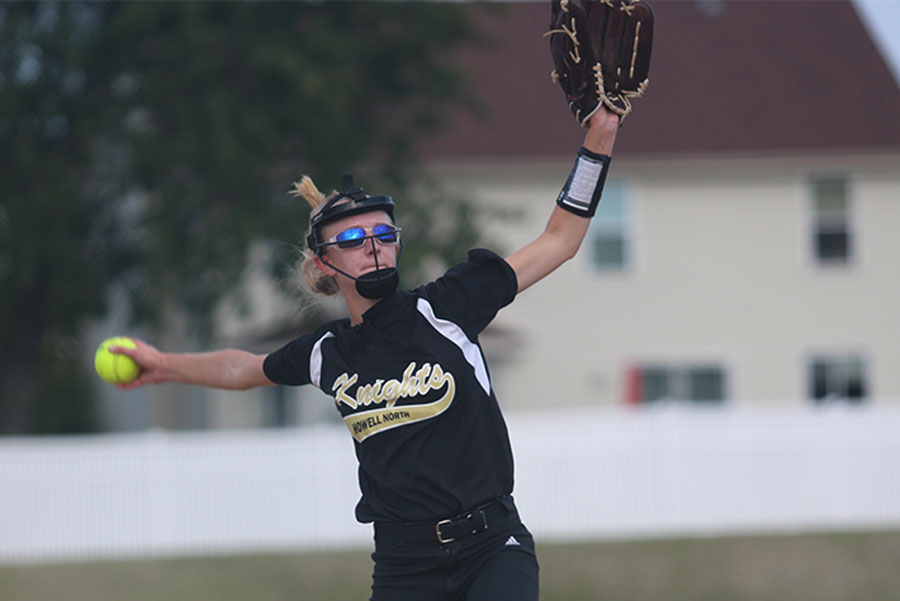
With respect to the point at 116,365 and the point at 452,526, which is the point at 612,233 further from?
the point at 452,526

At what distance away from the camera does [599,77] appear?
3.95 metres

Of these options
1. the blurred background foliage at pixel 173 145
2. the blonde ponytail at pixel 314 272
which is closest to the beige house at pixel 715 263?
the blurred background foliage at pixel 173 145

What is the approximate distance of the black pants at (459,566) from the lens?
387 cm

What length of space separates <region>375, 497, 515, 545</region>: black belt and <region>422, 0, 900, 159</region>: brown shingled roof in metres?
16.3

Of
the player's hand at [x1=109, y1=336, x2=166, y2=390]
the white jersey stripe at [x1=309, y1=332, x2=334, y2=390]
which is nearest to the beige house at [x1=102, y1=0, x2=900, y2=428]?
the player's hand at [x1=109, y1=336, x2=166, y2=390]

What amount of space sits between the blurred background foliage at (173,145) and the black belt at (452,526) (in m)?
11.1

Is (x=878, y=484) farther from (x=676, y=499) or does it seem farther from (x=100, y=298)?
(x=100, y=298)

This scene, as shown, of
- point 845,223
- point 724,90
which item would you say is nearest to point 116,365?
point 845,223

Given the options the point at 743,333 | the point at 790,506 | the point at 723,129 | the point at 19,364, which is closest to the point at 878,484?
the point at 790,506

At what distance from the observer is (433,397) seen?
3.88m

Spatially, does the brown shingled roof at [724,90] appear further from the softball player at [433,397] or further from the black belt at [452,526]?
the black belt at [452,526]

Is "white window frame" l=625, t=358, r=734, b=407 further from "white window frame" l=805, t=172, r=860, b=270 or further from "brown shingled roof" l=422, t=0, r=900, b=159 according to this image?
"brown shingled roof" l=422, t=0, r=900, b=159

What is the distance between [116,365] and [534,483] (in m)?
10.2

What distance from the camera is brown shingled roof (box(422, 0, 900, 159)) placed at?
67.6 feet
